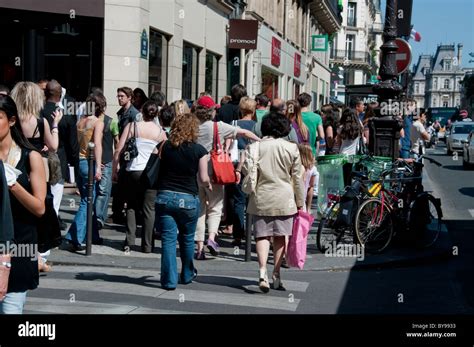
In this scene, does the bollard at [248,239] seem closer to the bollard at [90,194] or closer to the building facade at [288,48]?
the bollard at [90,194]

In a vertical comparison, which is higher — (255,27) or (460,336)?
(255,27)

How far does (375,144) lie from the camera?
13188 millimetres

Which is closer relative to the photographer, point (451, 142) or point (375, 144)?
point (375, 144)

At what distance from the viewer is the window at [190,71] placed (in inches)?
864

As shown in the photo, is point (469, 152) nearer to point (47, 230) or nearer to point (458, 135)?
point (458, 135)

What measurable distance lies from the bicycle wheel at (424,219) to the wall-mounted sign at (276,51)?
75.0 ft

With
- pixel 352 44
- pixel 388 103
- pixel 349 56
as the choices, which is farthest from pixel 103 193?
pixel 352 44

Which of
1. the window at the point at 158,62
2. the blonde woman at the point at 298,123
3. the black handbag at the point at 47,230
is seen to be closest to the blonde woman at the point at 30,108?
the black handbag at the point at 47,230

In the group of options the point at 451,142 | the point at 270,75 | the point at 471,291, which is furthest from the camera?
the point at 451,142

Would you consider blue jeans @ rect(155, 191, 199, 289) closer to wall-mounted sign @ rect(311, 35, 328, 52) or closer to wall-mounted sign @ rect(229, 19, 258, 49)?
wall-mounted sign @ rect(229, 19, 258, 49)

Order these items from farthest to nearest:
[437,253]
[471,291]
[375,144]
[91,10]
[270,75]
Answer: [270,75] < [91,10] < [375,144] < [437,253] < [471,291]

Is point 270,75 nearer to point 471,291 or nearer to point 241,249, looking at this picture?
point 241,249

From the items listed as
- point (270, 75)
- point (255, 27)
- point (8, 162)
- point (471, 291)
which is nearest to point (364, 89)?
point (270, 75)

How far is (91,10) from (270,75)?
18422 mm
